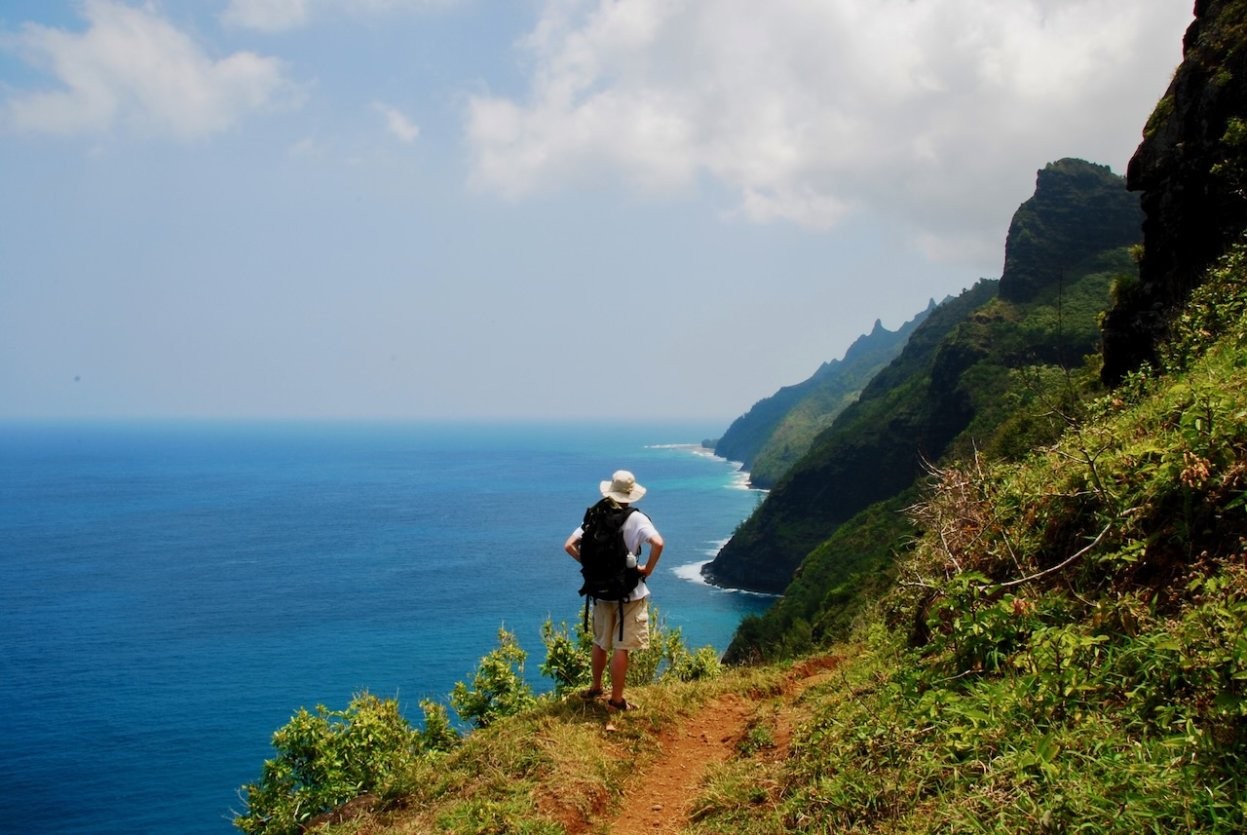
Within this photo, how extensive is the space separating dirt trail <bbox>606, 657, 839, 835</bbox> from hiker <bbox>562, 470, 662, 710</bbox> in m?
0.88

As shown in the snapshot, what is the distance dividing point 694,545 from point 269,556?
57725 mm

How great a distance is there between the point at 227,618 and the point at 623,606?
76687mm

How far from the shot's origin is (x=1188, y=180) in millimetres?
15734

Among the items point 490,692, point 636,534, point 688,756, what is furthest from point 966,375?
point 688,756

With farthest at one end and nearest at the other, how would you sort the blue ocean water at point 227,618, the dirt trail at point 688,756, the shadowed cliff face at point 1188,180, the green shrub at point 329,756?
the blue ocean water at point 227,618, the green shrub at point 329,756, the shadowed cliff face at point 1188,180, the dirt trail at point 688,756

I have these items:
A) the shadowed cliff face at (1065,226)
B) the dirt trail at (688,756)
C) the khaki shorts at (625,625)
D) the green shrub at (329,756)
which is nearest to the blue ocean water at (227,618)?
the green shrub at (329,756)

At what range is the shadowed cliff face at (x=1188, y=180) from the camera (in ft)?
46.9

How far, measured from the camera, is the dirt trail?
19.4 feet

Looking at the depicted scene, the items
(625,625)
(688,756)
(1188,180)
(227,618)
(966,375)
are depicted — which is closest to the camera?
(688,756)

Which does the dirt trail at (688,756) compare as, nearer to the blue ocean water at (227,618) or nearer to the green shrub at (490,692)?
the green shrub at (490,692)

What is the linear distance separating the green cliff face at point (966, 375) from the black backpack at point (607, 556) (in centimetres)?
7295

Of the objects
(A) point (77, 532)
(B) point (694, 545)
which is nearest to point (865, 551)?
(B) point (694, 545)

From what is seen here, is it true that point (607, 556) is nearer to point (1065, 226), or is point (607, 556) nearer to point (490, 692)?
point (490, 692)

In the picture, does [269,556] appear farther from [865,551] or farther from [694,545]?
[865,551]
